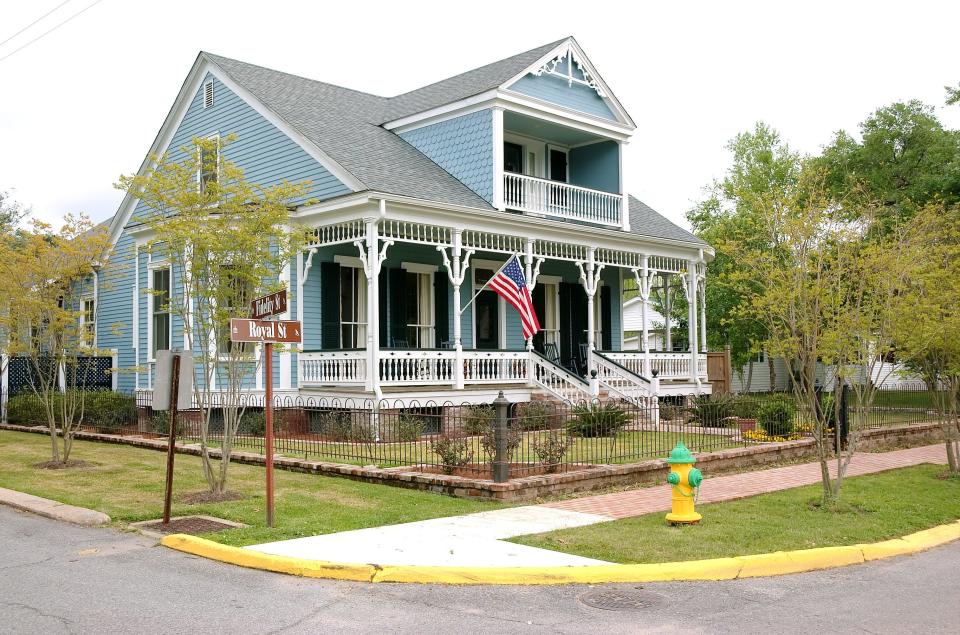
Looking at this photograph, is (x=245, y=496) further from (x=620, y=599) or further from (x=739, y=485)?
(x=739, y=485)

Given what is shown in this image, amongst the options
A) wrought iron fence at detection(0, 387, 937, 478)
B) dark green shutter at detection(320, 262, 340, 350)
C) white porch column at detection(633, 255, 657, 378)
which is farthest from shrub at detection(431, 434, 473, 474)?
white porch column at detection(633, 255, 657, 378)

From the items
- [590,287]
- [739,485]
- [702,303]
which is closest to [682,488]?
[739,485]

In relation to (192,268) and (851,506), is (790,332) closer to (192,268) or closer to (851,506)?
(851,506)

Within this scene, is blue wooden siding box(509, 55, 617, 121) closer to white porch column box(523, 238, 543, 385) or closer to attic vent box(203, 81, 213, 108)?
white porch column box(523, 238, 543, 385)

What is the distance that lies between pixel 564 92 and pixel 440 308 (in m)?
6.52

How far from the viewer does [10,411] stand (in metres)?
22.8

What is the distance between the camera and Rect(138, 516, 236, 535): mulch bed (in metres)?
9.16

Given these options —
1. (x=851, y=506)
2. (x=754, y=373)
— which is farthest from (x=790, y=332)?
(x=754, y=373)

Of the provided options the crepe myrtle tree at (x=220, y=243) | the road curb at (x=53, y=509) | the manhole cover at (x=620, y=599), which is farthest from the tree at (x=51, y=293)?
the manhole cover at (x=620, y=599)

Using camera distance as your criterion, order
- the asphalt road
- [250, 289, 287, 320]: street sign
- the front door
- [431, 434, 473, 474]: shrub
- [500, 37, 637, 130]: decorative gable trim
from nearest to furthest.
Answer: the asphalt road → [250, 289, 287, 320]: street sign → [431, 434, 473, 474]: shrub → [500, 37, 637, 130]: decorative gable trim → the front door

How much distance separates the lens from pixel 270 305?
31.6ft

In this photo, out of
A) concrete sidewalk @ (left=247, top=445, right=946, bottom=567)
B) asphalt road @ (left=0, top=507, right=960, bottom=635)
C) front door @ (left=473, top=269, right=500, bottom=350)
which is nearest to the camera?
asphalt road @ (left=0, top=507, right=960, bottom=635)

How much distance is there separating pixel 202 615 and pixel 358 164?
14282 mm

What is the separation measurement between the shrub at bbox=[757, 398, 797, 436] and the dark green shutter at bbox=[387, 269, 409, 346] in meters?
8.24
